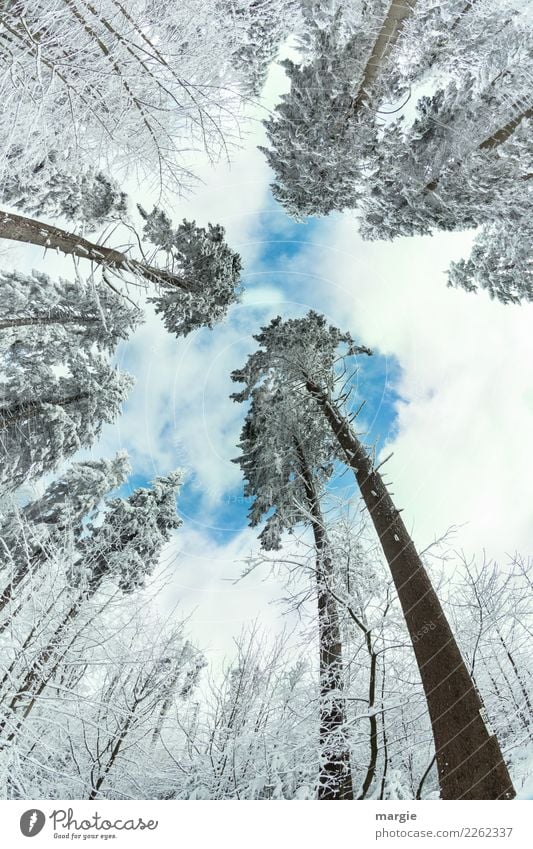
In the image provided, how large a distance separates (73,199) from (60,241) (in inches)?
108

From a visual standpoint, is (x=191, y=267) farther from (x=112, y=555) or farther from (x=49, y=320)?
(x=112, y=555)

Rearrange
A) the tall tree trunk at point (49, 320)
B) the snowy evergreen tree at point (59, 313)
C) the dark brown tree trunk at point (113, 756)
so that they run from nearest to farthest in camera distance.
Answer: the dark brown tree trunk at point (113, 756)
the snowy evergreen tree at point (59, 313)
the tall tree trunk at point (49, 320)

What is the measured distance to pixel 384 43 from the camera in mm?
6961

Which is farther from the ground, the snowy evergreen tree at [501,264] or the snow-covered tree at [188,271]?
the snowy evergreen tree at [501,264]

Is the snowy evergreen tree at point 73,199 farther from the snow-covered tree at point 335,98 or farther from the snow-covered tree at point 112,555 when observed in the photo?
the snow-covered tree at point 112,555

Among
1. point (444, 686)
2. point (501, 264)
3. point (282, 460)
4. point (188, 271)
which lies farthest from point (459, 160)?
point (444, 686)

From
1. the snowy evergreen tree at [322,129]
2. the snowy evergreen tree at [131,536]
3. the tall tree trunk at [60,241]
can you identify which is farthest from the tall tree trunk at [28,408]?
the snowy evergreen tree at [322,129]

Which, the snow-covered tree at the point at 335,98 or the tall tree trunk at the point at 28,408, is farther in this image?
the tall tree trunk at the point at 28,408

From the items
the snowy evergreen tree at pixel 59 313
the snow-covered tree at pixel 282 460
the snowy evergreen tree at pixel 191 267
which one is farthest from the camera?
the snowy evergreen tree at pixel 59 313

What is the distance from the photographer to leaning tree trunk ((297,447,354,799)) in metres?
4.74

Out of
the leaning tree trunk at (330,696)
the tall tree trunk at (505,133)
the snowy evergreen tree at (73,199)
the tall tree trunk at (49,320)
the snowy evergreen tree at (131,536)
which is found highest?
the tall tree trunk at (505,133)

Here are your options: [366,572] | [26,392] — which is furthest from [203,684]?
[26,392]

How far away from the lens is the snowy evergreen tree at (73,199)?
302 inches

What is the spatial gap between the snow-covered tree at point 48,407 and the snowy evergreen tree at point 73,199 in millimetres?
2631
